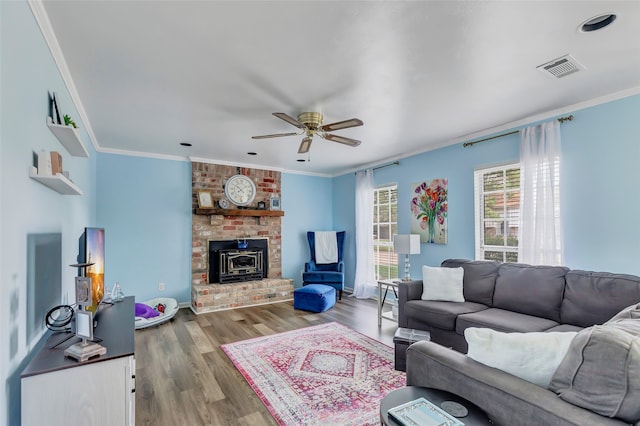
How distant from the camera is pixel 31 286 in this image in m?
1.60

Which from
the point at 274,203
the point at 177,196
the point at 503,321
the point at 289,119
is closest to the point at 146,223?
the point at 177,196

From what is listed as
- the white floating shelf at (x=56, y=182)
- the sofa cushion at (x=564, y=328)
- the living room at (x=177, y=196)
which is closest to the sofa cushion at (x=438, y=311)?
the sofa cushion at (x=564, y=328)

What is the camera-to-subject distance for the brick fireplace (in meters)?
4.86

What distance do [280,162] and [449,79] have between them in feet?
11.5

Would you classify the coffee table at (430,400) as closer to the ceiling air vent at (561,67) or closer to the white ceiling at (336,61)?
the white ceiling at (336,61)

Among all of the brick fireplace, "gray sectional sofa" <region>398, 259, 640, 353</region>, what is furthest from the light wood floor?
"gray sectional sofa" <region>398, 259, 640, 353</region>

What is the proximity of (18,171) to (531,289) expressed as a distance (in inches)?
150

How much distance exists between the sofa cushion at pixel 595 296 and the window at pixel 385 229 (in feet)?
8.95

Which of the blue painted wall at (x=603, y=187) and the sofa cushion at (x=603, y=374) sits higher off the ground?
the blue painted wall at (x=603, y=187)

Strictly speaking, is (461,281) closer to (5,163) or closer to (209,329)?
(209,329)

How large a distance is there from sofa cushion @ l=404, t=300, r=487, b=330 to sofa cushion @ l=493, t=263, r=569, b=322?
0.25m

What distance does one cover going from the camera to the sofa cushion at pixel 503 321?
252 centimetres

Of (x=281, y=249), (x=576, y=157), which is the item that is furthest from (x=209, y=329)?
(x=576, y=157)

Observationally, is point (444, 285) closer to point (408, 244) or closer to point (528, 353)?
point (408, 244)
